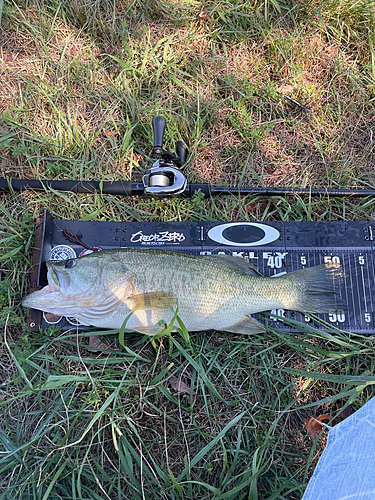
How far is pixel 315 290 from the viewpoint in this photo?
2949mm

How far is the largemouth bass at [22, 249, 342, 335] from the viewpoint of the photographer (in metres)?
2.80

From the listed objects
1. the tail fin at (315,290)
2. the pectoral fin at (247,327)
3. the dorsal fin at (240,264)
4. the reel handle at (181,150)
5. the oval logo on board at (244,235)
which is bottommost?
the pectoral fin at (247,327)

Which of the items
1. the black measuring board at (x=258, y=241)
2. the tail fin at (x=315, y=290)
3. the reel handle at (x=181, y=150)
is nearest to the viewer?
the tail fin at (x=315, y=290)

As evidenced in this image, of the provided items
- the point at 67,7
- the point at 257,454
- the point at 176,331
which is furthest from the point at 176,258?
the point at 67,7

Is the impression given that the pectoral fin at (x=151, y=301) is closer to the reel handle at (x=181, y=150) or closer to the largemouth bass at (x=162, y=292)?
the largemouth bass at (x=162, y=292)

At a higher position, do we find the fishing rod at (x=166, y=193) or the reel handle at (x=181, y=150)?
the reel handle at (x=181, y=150)

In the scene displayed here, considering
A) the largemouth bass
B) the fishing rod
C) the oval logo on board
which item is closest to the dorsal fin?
the largemouth bass

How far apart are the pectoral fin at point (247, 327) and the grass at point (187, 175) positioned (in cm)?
20

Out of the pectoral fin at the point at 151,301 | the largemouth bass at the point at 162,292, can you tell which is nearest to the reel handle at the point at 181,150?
the largemouth bass at the point at 162,292

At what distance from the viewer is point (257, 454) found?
269cm

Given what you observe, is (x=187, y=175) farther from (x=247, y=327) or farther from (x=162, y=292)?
(x=247, y=327)

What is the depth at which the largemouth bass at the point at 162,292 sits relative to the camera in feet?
9.18

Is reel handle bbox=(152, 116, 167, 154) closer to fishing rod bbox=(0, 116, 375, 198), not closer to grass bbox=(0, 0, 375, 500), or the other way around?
fishing rod bbox=(0, 116, 375, 198)

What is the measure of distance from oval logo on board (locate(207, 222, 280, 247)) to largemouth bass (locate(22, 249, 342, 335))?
34cm
